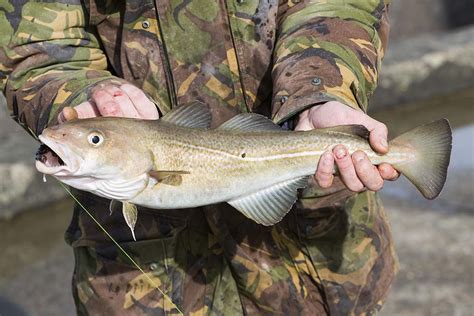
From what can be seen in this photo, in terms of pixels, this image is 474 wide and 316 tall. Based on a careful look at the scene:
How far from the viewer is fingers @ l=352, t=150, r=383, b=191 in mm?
2436

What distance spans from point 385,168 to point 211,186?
1.63 ft

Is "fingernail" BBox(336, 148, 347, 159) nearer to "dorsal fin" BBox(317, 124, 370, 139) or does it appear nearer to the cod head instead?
"dorsal fin" BBox(317, 124, 370, 139)

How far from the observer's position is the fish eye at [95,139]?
2303 millimetres

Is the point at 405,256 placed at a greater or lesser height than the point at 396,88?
greater


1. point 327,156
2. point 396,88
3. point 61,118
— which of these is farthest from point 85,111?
point 396,88

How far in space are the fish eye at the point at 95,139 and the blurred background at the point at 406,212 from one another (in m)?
2.58

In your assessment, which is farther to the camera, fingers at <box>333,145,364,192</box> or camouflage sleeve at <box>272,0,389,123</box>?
camouflage sleeve at <box>272,0,389,123</box>

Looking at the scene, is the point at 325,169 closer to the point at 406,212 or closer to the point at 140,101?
the point at 140,101

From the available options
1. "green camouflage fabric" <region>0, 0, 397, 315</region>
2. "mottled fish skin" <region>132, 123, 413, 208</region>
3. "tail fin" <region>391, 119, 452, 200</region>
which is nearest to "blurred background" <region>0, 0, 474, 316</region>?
"green camouflage fabric" <region>0, 0, 397, 315</region>

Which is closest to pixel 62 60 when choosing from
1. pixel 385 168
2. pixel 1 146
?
pixel 385 168

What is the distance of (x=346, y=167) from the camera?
2.45m

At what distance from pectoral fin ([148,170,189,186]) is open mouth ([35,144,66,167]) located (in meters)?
0.25

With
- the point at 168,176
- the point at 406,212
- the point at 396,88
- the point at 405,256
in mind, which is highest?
the point at 168,176

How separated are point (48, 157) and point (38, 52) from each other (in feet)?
2.46
